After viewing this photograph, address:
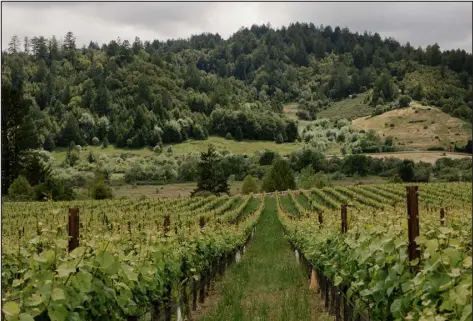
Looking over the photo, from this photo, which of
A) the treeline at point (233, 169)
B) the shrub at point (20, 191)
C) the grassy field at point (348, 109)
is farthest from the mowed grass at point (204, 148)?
the shrub at point (20, 191)

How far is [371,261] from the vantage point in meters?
6.02

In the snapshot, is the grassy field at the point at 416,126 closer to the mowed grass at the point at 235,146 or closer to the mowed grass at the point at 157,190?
the mowed grass at the point at 235,146

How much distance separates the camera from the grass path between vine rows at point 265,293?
956cm

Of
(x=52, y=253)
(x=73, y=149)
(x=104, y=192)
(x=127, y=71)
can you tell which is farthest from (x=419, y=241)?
(x=127, y=71)

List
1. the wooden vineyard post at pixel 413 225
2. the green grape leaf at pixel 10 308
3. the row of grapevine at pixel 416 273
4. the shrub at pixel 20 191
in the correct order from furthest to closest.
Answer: the shrub at pixel 20 191, the wooden vineyard post at pixel 413 225, the row of grapevine at pixel 416 273, the green grape leaf at pixel 10 308

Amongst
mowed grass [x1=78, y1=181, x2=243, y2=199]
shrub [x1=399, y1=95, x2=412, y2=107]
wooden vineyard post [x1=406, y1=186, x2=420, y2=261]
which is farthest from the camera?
shrub [x1=399, y1=95, x2=412, y2=107]

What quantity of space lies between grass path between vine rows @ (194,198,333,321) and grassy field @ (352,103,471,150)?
319 feet

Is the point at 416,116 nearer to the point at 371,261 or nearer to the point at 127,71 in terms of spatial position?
the point at 127,71

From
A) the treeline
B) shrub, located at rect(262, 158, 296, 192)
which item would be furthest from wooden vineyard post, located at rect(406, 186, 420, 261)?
shrub, located at rect(262, 158, 296, 192)

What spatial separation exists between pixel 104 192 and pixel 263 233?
28.6 metres

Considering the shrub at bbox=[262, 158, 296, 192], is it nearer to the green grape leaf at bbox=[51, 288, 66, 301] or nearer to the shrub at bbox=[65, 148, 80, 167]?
the shrub at bbox=[65, 148, 80, 167]

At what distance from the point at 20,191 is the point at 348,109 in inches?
5212

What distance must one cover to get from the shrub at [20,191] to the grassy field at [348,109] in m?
117

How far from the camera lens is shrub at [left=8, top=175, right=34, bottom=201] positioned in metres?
49.6
